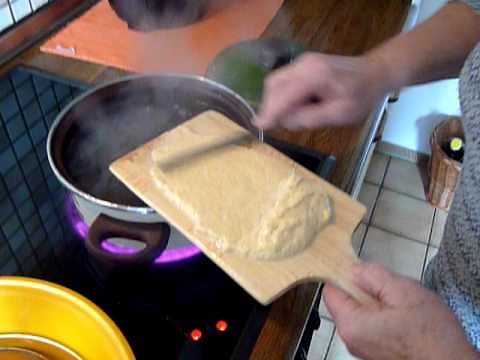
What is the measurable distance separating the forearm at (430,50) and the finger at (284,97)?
0.34ft

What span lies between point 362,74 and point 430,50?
0.10m

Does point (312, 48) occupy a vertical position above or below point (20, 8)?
below

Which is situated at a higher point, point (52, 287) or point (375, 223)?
point (52, 287)

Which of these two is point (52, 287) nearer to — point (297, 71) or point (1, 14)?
point (297, 71)

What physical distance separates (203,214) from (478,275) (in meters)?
0.30

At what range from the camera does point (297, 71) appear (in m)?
0.62

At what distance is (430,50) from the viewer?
0.66 m

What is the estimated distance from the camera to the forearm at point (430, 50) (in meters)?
0.65

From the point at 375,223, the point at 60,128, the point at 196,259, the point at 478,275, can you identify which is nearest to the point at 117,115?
the point at 60,128

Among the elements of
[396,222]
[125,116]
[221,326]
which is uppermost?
[125,116]

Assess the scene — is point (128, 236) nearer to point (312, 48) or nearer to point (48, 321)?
point (48, 321)

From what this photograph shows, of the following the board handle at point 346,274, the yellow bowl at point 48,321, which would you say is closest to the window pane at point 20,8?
the yellow bowl at point 48,321

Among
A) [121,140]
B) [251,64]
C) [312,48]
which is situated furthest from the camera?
[312,48]

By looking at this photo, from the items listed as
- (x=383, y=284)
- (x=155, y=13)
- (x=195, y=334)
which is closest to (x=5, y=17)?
(x=155, y=13)
